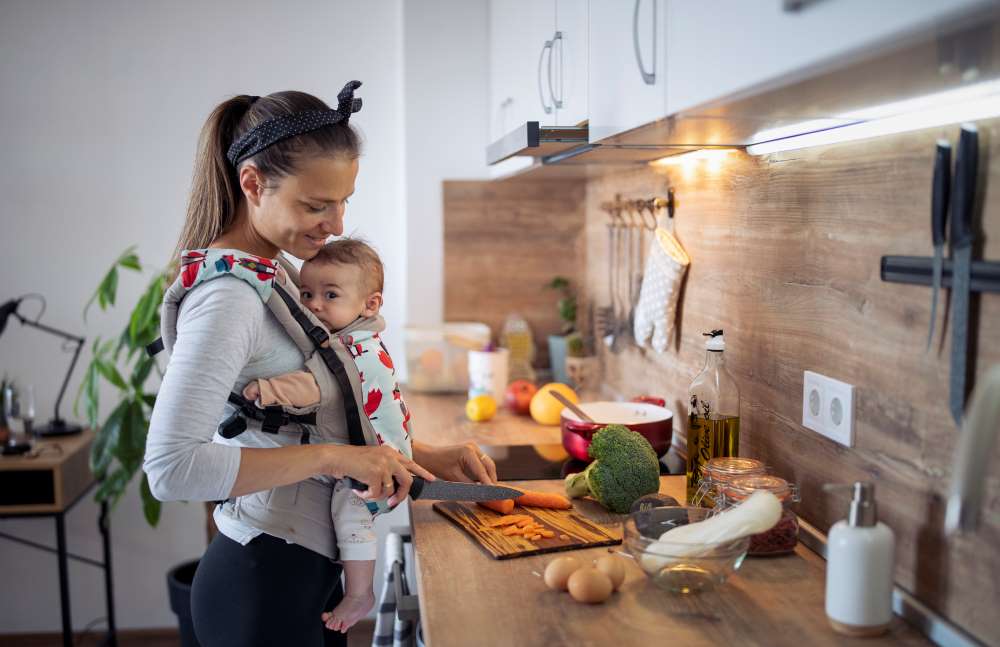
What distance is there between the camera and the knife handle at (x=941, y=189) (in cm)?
110

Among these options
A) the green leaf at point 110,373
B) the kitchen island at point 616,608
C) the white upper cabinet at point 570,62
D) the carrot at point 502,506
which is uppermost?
the white upper cabinet at point 570,62

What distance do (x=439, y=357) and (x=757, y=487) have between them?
1628mm

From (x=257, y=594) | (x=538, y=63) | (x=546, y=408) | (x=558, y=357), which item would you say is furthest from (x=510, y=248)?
(x=257, y=594)

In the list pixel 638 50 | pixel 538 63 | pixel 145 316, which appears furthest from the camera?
pixel 145 316

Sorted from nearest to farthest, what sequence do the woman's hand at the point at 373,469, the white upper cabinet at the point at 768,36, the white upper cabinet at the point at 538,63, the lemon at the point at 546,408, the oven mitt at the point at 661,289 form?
1. the white upper cabinet at the point at 768,36
2. the woman's hand at the point at 373,469
3. the white upper cabinet at the point at 538,63
4. the oven mitt at the point at 661,289
5. the lemon at the point at 546,408

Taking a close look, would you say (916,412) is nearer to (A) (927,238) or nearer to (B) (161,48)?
(A) (927,238)

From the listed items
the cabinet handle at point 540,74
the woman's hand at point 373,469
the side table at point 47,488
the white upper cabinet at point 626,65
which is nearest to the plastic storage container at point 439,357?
the cabinet handle at point 540,74

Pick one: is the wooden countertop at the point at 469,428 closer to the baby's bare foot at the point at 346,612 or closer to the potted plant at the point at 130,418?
the baby's bare foot at the point at 346,612

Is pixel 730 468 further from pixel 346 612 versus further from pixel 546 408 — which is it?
pixel 546 408

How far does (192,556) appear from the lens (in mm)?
3502

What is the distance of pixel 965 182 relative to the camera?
1.07 m

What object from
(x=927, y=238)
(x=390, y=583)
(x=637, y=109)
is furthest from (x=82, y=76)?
(x=927, y=238)

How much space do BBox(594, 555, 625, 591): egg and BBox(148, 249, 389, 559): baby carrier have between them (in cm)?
38

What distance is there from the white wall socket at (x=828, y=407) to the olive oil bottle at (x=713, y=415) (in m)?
0.15
